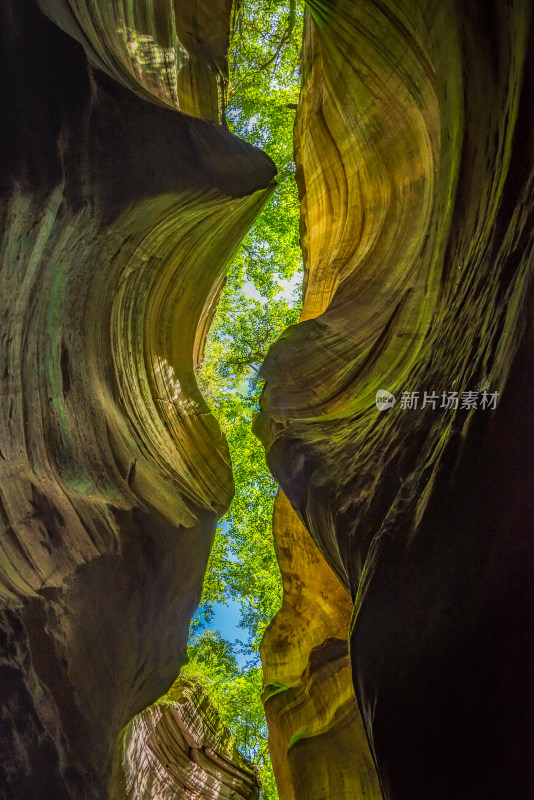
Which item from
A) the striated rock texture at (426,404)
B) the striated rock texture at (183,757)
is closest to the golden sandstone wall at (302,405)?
the striated rock texture at (426,404)

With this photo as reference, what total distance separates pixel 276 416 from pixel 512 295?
3.44 metres

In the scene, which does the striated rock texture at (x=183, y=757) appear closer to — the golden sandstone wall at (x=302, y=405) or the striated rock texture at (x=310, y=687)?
the golden sandstone wall at (x=302, y=405)

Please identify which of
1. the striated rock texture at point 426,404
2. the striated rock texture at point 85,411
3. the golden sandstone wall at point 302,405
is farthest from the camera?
the striated rock texture at point 85,411

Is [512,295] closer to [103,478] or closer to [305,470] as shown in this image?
[305,470]

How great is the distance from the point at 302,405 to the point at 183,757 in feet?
16.2

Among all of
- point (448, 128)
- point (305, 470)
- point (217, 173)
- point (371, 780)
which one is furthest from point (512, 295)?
point (371, 780)

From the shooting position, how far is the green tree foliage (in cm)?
1206

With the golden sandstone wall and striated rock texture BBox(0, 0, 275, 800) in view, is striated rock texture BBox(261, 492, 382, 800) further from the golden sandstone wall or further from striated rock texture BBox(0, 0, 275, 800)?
striated rock texture BBox(0, 0, 275, 800)

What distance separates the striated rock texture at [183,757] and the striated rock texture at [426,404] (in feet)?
2.90

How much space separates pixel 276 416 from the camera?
5.75m

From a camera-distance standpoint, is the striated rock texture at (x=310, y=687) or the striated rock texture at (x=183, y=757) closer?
the striated rock texture at (x=183, y=757)

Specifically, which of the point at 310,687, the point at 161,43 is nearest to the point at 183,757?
the point at 310,687

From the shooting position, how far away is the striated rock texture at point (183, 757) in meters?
5.50

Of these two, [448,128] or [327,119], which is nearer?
[448,128]
